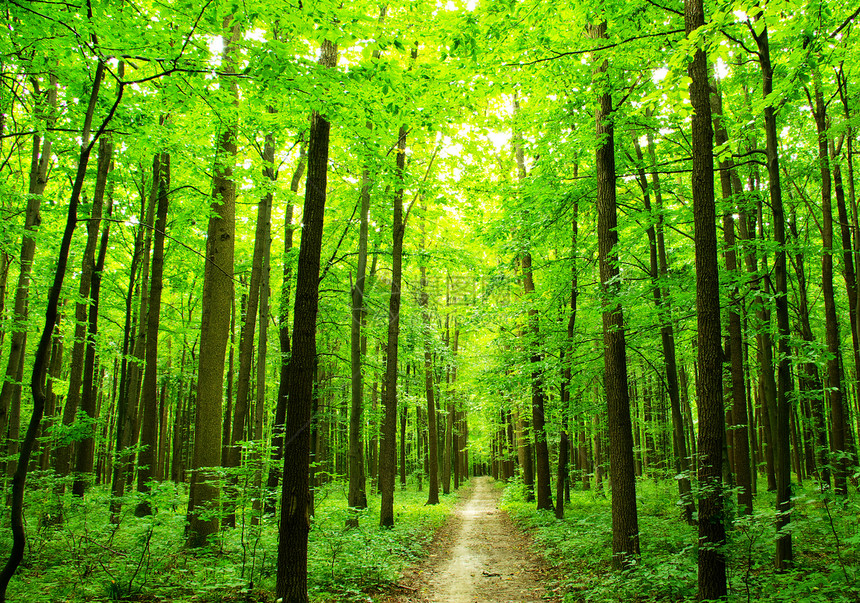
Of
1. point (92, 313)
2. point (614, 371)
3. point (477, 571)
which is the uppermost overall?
point (92, 313)

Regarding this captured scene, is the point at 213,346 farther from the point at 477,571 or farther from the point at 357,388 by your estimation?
the point at 477,571

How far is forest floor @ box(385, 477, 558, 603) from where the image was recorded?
288 inches

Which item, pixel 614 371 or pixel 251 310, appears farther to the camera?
pixel 251 310

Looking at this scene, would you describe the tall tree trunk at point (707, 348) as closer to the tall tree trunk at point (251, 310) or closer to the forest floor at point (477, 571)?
the forest floor at point (477, 571)

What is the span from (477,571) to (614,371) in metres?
4.95

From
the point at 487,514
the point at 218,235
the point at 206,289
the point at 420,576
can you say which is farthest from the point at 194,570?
the point at 487,514

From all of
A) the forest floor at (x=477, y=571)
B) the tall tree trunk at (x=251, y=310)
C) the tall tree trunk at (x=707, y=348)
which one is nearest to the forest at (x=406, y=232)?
the tall tree trunk at (x=707, y=348)

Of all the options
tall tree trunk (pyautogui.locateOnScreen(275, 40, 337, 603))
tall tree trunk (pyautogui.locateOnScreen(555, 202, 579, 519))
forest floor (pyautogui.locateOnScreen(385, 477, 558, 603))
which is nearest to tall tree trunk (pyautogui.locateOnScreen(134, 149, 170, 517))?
tall tree trunk (pyautogui.locateOnScreen(275, 40, 337, 603))

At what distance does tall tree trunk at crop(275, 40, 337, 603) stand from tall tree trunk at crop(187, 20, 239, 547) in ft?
9.14

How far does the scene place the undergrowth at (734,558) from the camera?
504 cm

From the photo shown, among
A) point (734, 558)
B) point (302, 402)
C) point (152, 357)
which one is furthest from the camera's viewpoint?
point (152, 357)

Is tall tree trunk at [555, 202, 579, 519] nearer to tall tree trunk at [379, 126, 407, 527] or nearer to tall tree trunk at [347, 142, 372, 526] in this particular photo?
tall tree trunk at [379, 126, 407, 527]

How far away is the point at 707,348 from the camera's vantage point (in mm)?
5582

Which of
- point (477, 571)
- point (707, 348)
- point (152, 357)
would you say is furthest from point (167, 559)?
point (707, 348)
